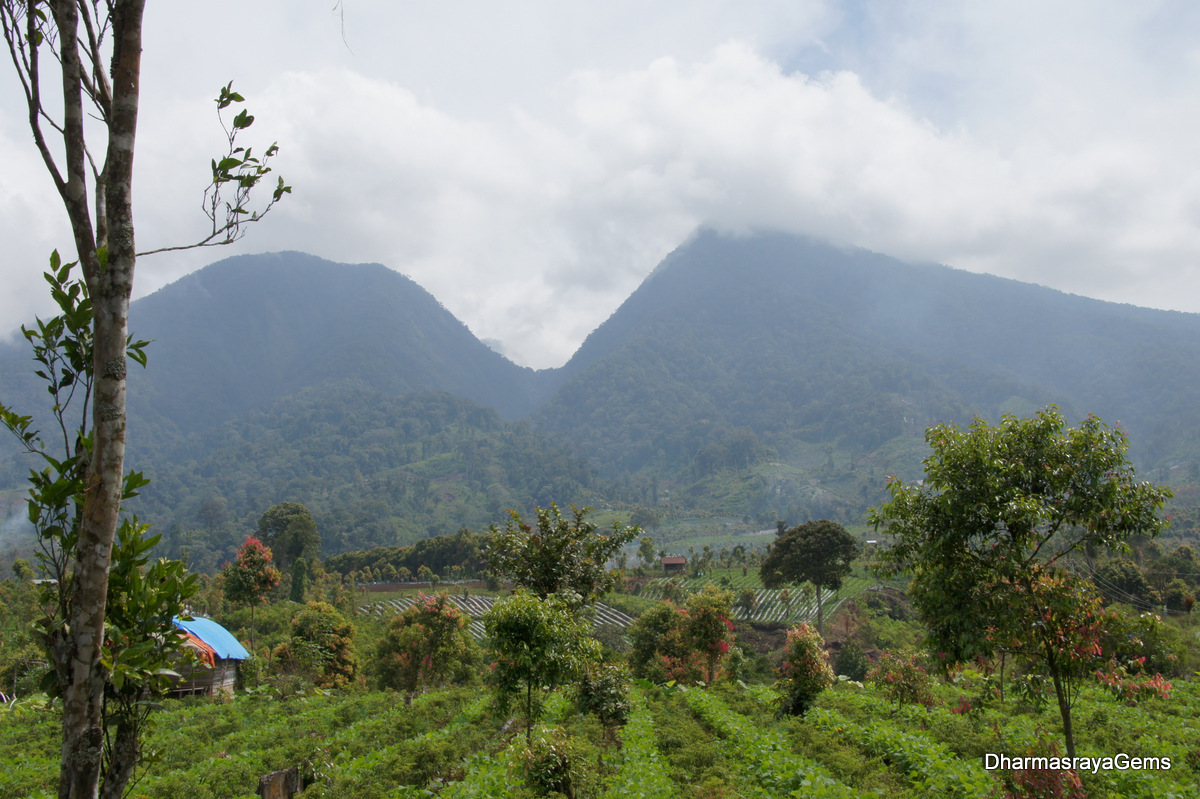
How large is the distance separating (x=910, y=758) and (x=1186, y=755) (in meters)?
Answer: 4.07

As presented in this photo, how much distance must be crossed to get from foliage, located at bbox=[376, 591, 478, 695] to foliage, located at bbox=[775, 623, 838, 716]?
13584 mm

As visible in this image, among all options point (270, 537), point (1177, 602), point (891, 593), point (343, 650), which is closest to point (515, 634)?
point (343, 650)

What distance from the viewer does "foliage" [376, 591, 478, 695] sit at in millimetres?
24141

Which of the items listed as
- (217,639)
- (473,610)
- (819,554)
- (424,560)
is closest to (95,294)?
(217,639)

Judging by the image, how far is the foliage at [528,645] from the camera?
9.99 metres

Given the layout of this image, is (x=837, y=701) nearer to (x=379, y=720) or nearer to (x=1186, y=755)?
(x=1186, y=755)

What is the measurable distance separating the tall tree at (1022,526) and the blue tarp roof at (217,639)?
24036 millimetres

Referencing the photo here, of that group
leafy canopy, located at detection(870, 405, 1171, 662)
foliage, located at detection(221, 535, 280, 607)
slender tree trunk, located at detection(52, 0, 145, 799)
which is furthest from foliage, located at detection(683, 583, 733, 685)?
slender tree trunk, located at detection(52, 0, 145, 799)

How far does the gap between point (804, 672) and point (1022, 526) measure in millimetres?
10758

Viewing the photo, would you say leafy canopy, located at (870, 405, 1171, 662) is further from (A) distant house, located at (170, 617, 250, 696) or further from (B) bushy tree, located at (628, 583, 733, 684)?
(A) distant house, located at (170, 617, 250, 696)

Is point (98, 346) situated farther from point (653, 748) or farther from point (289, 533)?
point (289, 533)

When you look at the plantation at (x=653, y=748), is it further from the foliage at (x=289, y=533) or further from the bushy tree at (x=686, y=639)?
the foliage at (x=289, y=533)

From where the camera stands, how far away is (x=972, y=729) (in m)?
12.1

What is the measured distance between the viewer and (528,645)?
10.0 metres
